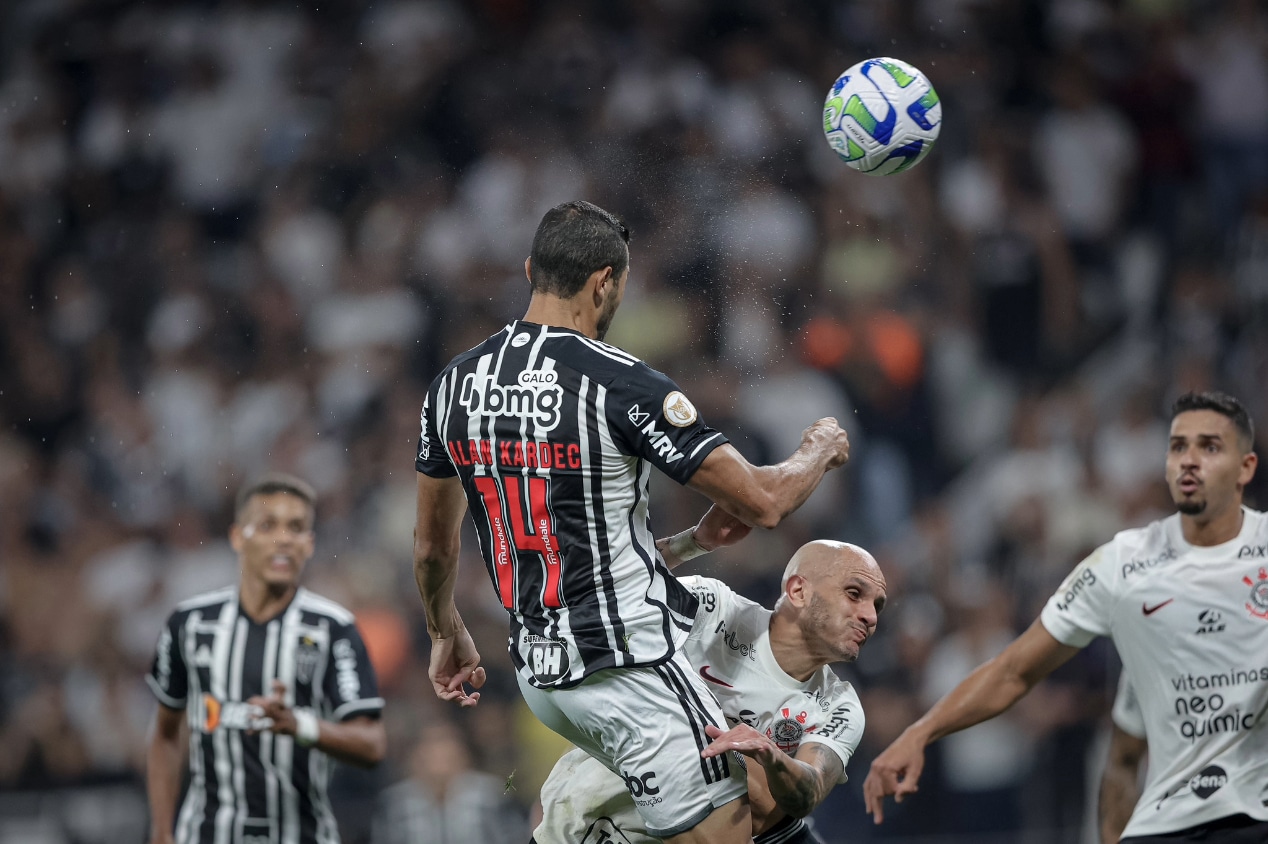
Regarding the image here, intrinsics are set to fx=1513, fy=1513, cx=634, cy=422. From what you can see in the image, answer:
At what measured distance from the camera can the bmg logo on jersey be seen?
4191 millimetres

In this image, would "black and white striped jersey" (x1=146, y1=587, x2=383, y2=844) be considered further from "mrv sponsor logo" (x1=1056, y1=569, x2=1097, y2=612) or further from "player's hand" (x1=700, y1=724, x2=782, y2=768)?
"mrv sponsor logo" (x1=1056, y1=569, x2=1097, y2=612)

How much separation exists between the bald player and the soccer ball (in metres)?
1.57

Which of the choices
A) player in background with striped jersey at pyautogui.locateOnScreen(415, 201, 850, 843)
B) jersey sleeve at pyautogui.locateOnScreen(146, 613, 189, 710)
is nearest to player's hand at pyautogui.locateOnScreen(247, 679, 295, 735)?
jersey sleeve at pyautogui.locateOnScreen(146, 613, 189, 710)

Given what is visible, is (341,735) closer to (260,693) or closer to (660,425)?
(260,693)

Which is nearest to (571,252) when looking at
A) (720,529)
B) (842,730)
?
(720,529)

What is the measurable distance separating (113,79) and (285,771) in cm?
760

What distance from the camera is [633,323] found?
9.83 metres

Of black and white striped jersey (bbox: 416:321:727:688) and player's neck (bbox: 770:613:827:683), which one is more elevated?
Result: black and white striped jersey (bbox: 416:321:727:688)

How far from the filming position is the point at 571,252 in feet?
14.3

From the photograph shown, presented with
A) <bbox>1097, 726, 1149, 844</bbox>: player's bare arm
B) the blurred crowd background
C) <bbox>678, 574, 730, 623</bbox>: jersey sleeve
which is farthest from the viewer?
the blurred crowd background

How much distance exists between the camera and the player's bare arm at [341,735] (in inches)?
241

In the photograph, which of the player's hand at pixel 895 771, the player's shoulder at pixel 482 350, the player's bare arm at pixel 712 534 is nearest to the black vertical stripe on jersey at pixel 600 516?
the player's shoulder at pixel 482 350

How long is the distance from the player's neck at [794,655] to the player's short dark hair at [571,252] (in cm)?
135

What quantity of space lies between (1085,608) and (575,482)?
8.43ft
